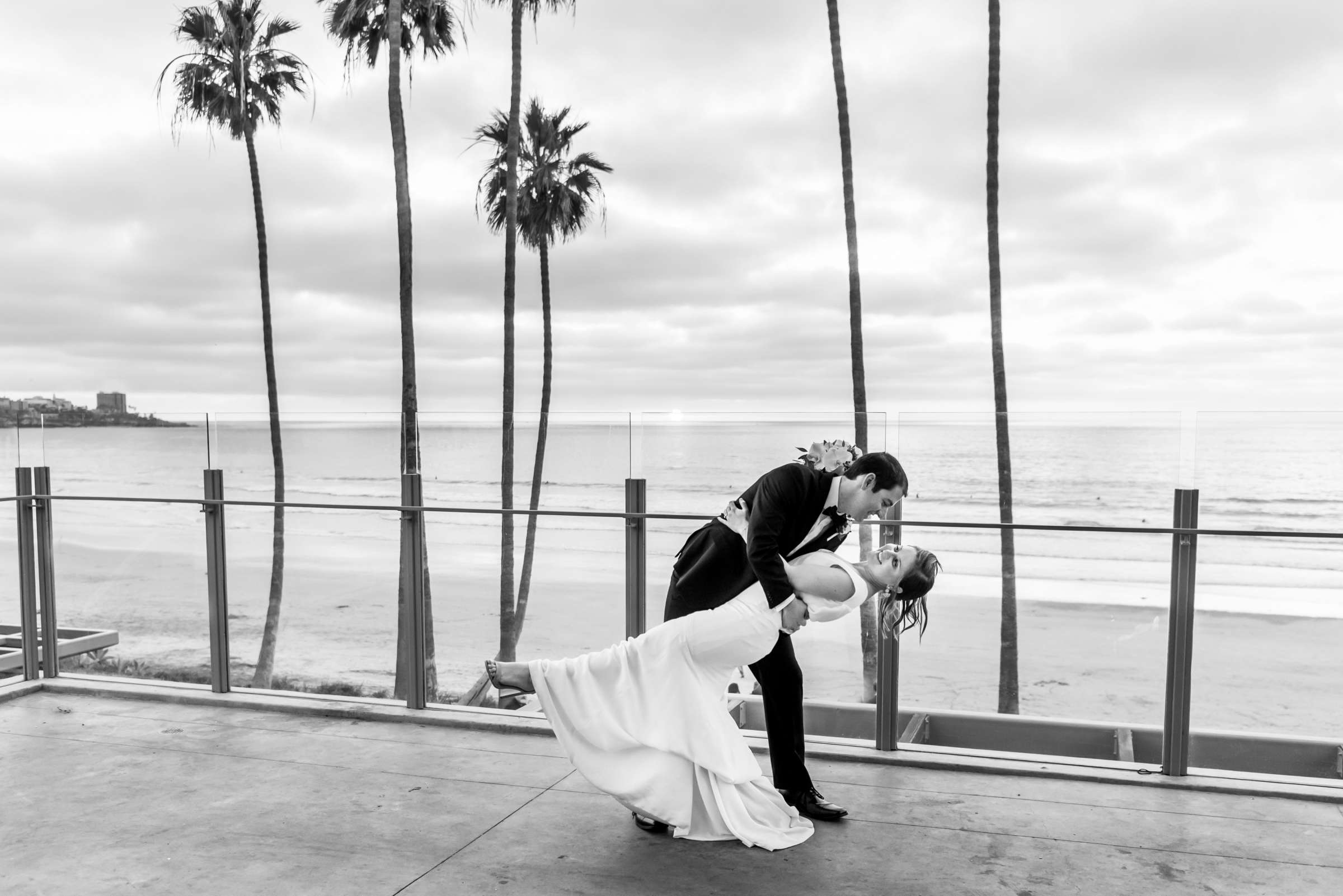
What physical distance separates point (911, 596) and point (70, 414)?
635 cm

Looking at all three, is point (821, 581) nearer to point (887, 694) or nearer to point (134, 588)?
point (887, 694)

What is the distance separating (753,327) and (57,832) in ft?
185

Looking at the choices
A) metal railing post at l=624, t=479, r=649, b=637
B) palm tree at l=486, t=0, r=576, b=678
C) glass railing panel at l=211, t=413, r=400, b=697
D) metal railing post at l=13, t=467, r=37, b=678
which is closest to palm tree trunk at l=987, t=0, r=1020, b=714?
palm tree at l=486, t=0, r=576, b=678

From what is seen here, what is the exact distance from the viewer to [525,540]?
18797 mm

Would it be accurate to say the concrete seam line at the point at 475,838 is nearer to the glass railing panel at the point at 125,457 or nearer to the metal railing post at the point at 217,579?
the metal railing post at the point at 217,579

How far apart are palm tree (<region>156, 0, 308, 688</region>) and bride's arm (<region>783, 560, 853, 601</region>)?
1668 cm

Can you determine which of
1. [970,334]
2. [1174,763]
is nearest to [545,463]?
[1174,763]

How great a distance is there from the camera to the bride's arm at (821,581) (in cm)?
350

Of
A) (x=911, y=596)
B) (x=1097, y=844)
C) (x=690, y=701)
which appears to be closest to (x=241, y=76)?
(x=690, y=701)

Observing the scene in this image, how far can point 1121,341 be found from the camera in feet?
164

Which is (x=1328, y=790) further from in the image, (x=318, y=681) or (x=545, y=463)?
(x=318, y=681)

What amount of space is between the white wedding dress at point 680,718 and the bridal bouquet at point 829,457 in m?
0.32

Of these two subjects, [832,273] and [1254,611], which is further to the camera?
[832,273]

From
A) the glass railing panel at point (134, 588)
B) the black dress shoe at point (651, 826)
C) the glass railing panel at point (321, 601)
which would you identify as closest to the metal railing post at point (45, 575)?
the glass railing panel at point (134, 588)
